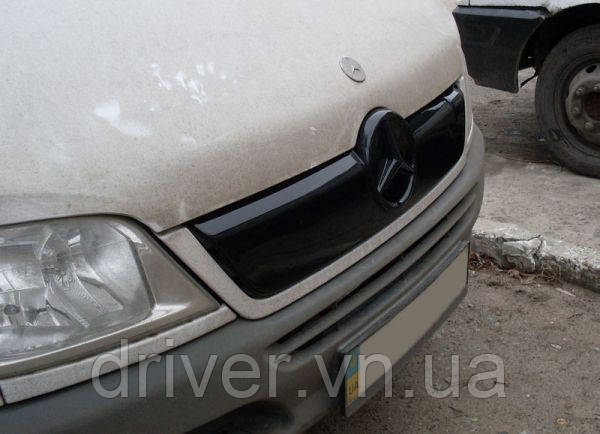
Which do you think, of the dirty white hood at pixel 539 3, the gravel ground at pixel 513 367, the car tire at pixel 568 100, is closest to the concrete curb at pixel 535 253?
the gravel ground at pixel 513 367

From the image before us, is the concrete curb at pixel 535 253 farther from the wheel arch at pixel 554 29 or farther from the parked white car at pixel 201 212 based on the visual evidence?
the parked white car at pixel 201 212

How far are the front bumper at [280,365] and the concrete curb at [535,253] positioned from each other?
1.21 meters

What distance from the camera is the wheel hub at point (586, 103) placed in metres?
3.82

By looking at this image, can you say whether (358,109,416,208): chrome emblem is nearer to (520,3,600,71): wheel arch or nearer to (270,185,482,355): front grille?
(270,185,482,355): front grille

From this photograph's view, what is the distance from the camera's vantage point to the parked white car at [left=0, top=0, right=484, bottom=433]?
4.43 feet

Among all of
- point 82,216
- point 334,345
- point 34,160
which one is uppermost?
point 34,160

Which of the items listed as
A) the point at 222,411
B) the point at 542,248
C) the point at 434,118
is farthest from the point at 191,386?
the point at 542,248

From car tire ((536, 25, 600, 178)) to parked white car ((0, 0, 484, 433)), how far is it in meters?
2.25

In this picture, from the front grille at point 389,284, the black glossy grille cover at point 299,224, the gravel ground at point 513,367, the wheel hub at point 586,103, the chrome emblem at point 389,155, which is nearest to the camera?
the black glossy grille cover at point 299,224

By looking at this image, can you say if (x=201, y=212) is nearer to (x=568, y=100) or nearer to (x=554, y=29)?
(x=568, y=100)

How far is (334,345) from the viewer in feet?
5.55

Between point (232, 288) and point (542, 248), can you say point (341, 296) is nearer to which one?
point (232, 288)

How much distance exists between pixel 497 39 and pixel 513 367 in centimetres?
219

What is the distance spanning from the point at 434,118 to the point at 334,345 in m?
0.77
